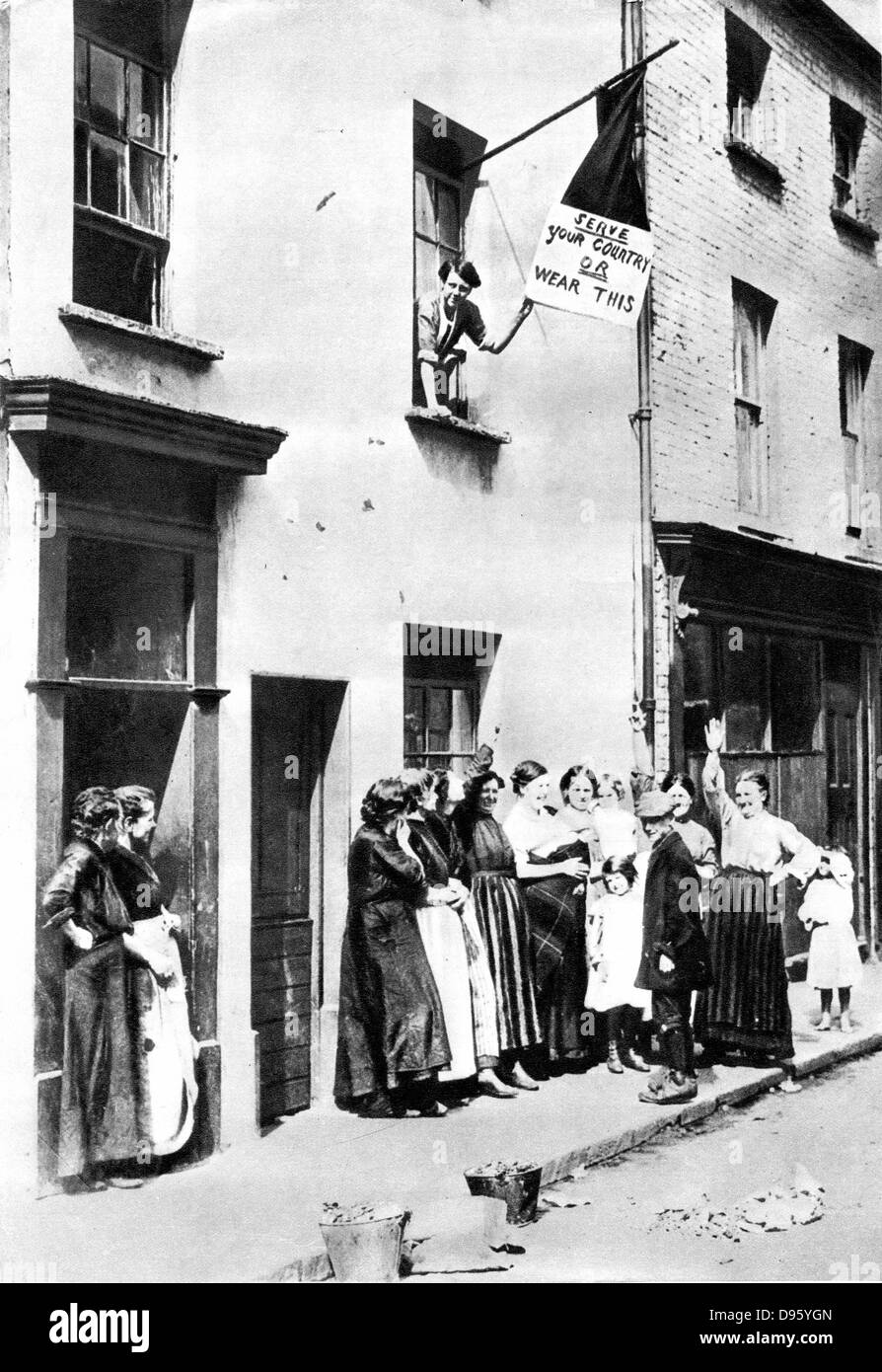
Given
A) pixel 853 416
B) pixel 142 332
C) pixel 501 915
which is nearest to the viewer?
pixel 142 332

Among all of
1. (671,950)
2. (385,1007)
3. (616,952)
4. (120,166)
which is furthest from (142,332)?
(616,952)

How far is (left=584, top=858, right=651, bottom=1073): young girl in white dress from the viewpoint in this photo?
30.7 feet

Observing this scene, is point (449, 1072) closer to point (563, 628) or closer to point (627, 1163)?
point (627, 1163)

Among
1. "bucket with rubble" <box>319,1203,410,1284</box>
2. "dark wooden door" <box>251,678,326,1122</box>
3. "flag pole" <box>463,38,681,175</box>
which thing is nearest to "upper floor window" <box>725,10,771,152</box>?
"flag pole" <box>463,38,681,175</box>

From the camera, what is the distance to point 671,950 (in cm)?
859

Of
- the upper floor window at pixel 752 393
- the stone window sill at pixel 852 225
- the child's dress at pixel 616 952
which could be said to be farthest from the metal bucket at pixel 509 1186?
the stone window sill at pixel 852 225

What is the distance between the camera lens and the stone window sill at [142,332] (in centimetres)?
677

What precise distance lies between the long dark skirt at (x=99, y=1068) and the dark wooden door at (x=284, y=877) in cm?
140

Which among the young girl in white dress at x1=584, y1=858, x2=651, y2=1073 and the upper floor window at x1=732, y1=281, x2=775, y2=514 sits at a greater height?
the upper floor window at x1=732, y1=281, x2=775, y2=514

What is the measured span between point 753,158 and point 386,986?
8.34m

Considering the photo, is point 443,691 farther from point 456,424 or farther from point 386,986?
point 386,986

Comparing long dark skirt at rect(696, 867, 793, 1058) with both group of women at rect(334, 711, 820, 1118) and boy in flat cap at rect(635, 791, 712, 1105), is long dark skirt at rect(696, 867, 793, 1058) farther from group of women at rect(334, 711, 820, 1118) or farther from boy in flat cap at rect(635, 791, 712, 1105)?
boy in flat cap at rect(635, 791, 712, 1105)

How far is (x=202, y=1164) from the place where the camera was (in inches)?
282

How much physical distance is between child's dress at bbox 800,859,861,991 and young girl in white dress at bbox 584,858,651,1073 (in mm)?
1703
